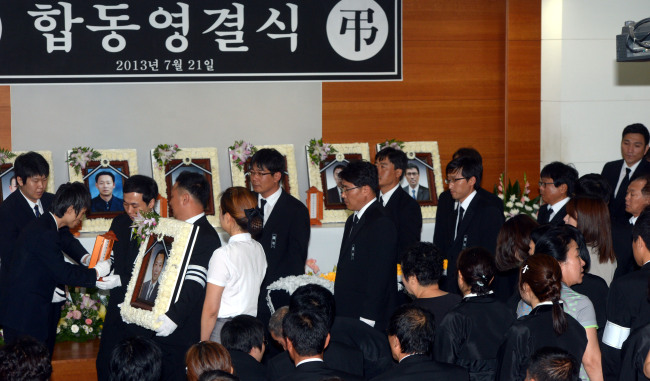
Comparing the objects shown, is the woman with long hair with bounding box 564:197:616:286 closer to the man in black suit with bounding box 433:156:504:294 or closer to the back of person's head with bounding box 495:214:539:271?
Answer: the back of person's head with bounding box 495:214:539:271

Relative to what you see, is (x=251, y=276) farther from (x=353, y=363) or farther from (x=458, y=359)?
(x=458, y=359)

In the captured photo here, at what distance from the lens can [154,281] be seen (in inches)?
168

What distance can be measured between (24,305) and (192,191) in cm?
133

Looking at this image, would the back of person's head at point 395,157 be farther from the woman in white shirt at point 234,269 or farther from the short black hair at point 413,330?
the short black hair at point 413,330

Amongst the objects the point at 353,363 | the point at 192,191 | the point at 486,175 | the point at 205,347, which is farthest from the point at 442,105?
the point at 205,347

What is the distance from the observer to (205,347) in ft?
10.5

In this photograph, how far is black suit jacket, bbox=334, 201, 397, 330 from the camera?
15.6 feet

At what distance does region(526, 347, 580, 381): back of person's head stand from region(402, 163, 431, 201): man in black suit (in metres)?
4.76

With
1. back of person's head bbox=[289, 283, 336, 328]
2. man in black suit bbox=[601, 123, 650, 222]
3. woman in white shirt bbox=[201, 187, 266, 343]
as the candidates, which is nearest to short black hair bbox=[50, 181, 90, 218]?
woman in white shirt bbox=[201, 187, 266, 343]

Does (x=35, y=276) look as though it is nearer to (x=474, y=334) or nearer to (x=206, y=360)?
(x=206, y=360)

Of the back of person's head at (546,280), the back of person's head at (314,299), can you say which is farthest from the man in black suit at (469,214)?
the back of person's head at (546,280)

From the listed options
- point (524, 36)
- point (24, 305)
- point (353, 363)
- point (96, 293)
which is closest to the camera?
point (353, 363)

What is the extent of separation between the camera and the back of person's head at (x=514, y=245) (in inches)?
169

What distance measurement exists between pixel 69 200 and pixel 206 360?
2031mm
